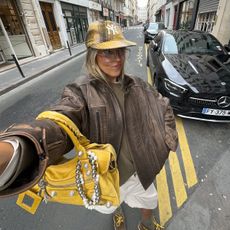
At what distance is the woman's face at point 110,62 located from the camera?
1078 mm

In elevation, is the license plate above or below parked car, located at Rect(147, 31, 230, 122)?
below

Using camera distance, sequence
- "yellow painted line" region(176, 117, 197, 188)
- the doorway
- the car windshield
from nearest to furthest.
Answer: "yellow painted line" region(176, 117, 197, 188)
the car windshield
the doorway

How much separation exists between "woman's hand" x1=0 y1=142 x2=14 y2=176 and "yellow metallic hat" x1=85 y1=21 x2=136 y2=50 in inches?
29.4

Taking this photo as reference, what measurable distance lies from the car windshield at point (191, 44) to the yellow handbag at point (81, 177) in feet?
11.9

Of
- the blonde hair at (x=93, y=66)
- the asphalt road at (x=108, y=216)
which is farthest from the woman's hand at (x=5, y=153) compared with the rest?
the asphalt road at (x=108, y=216)

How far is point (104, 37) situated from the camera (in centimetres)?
104


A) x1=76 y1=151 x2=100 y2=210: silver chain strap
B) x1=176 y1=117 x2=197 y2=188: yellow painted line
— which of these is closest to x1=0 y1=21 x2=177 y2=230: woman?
x1=76 y1=151 x2=100 y2=210: silver chain strap

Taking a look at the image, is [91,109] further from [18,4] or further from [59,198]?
[18,4]

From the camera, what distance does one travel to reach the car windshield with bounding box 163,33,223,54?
3.73m

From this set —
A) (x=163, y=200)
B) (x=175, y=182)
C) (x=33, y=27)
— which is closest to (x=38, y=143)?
(x=163, y=200)

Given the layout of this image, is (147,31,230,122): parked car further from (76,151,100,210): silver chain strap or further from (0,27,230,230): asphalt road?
(76,151,100,210): silver chain strap

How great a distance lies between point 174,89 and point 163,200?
5.68 feet

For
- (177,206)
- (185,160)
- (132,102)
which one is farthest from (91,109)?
(185,160)

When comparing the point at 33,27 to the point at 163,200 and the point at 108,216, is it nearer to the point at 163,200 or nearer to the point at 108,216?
the point at 108,216
